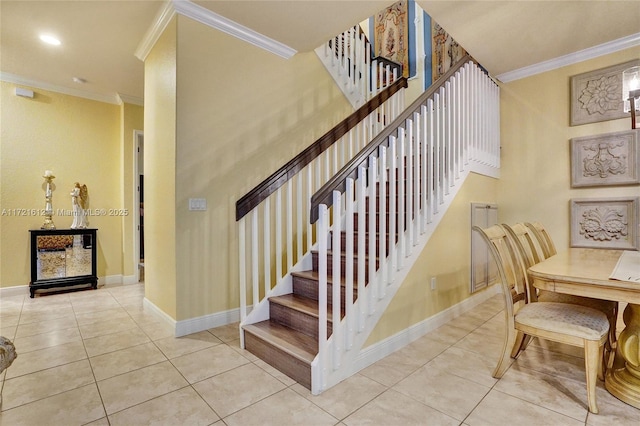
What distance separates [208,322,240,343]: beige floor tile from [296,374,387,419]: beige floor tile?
96cm

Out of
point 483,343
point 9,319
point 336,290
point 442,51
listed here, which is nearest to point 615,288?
point 483,343

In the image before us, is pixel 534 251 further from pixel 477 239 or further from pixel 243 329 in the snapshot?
pixel 243 329

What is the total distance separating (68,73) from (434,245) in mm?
4699

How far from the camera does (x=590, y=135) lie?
3.38m

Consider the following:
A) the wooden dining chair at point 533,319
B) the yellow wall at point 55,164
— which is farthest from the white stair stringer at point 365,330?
the yellow wall at point 55,164

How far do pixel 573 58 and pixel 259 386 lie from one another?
450cm

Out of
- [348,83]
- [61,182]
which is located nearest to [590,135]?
[348,83]

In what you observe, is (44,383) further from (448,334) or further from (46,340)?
(448,334)

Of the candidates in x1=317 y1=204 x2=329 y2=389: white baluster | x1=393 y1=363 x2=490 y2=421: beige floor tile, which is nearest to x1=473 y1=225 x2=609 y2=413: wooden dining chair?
x1=393 y1=363 x2=490 y2=421: beige floor tile

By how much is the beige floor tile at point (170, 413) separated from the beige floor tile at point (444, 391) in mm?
1064

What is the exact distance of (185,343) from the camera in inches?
97.0

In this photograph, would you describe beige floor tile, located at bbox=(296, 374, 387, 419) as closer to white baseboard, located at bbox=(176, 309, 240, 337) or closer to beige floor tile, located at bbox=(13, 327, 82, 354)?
white baseboard, located at bbox=(176, 309, 240, 337)

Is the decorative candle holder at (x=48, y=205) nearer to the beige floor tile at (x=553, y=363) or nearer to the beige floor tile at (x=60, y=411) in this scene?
the beige floor tile at (x=60, y=411)

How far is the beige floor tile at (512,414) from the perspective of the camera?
1.52 m
